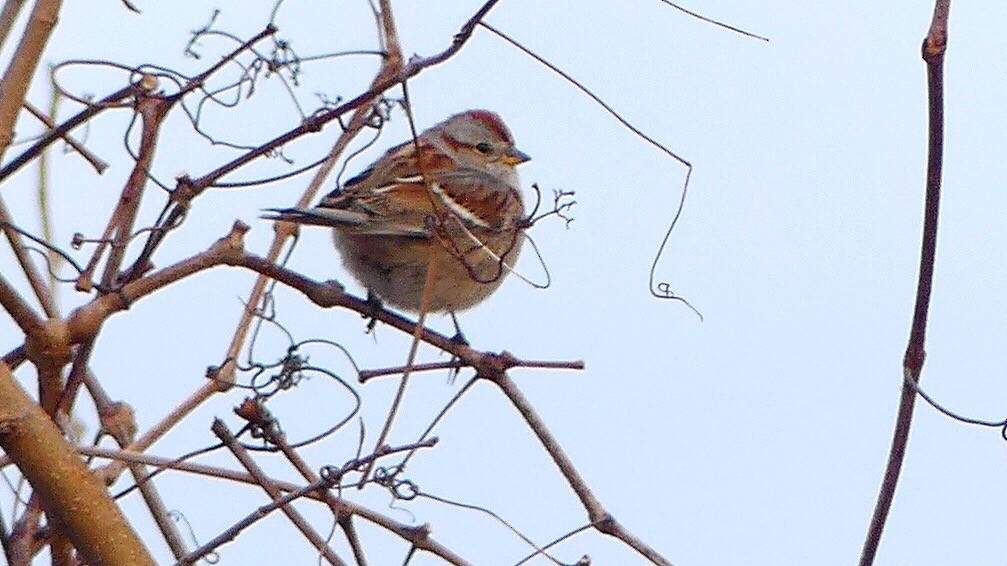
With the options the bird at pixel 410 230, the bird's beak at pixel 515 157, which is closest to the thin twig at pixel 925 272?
the bird at pixel 410 230

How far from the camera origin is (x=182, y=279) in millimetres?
1791

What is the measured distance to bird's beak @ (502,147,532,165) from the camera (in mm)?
4836

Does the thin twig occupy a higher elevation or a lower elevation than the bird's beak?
lower

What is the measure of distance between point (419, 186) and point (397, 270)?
9.1 inches

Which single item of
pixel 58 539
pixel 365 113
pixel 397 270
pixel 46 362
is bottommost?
pixel 58 539

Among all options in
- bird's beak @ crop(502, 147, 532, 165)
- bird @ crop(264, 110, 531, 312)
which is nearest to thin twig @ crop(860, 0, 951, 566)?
bird @ crop(264, 110, 531, 312)

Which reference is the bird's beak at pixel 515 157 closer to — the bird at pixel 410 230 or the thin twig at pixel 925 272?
the bird at pixel 410 230

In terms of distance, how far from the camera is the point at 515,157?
4.85m

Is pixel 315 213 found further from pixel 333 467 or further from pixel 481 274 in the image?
pixel 481 274

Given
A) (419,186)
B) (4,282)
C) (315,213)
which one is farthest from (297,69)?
(419,186)

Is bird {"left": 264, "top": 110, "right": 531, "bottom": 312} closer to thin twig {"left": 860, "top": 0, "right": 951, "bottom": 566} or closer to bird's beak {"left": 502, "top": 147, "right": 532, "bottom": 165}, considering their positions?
bird's beak {"left": 502, "top": 147, "right": 532, "bottom": 165}

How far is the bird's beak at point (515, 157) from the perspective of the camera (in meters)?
4.84

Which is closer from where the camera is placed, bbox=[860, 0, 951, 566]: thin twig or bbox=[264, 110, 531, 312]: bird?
bbox=[860, 0, 951, 566]: thin twig

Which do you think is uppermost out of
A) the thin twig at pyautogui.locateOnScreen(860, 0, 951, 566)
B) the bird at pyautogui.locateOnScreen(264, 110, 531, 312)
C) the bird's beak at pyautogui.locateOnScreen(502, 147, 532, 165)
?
the bird's beak at pyautogui.locateOnScreen(502, 147, 532, 165)
